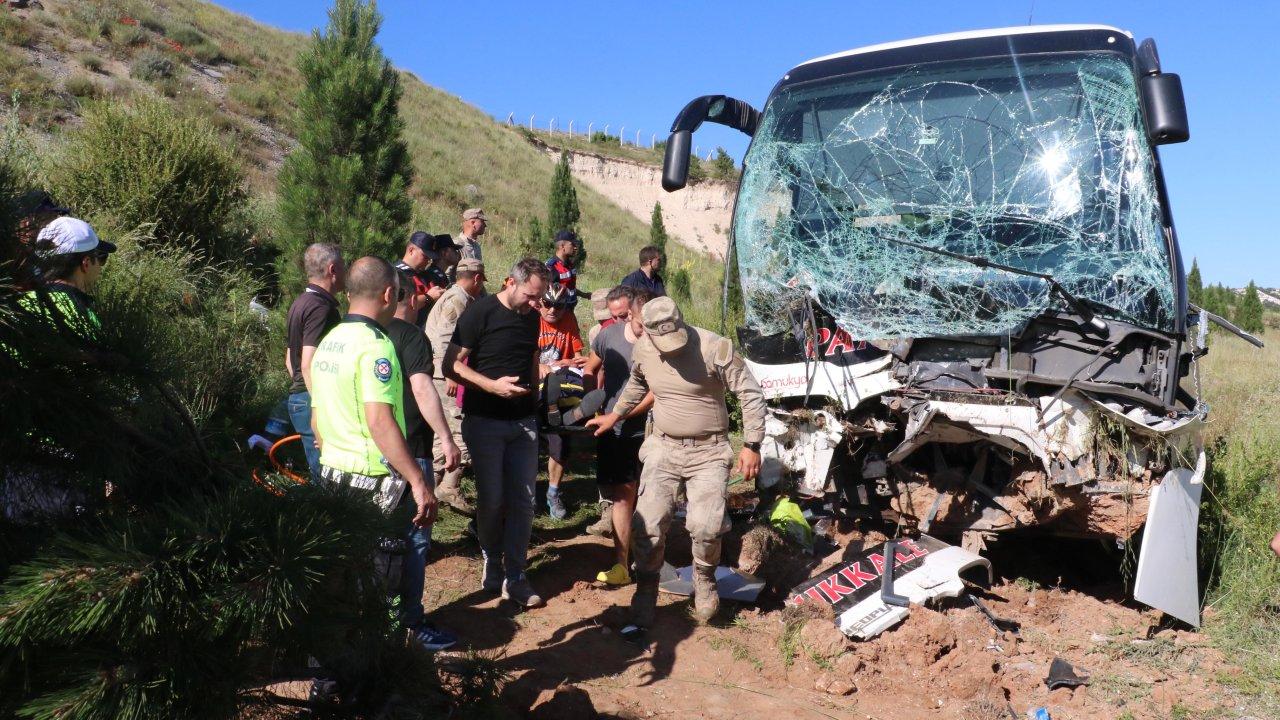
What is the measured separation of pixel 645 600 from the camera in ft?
16.5

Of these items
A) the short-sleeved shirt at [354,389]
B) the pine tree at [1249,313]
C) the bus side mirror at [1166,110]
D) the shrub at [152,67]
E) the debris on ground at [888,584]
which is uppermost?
the shrub at [152,67]

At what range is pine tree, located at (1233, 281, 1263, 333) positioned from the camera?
87.7 ft

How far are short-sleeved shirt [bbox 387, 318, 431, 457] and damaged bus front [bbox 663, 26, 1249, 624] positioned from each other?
2.19 m

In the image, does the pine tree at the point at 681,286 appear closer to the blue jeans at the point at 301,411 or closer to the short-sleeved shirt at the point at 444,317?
the short-sleeved shirt at the point at 444,317

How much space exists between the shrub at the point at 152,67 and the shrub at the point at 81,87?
2.74 m

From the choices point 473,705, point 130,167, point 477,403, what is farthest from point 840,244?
point 130,167

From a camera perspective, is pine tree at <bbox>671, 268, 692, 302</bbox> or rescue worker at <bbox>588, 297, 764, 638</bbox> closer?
rescue worker at <bbox>588, 297, 764, 638</bbox>

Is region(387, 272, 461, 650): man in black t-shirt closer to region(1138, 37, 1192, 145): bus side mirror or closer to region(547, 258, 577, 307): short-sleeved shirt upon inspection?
region(547, 258, 577, 307): short-sleeved shirt

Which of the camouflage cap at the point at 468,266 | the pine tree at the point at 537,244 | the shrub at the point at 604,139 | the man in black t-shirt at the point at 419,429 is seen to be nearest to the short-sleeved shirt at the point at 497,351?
the man in black t-shirt at the point at 419,429

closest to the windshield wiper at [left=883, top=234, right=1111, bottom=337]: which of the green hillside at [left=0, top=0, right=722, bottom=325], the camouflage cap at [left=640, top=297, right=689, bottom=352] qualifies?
the camouflage cap at [left=640, top=297, right=689, bottom=352]

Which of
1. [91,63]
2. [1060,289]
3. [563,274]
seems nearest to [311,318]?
[563,274]

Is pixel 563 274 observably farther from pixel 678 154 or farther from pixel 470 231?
pixel 678 154

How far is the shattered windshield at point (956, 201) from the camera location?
5.07 m

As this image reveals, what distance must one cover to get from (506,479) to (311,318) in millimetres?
1430
